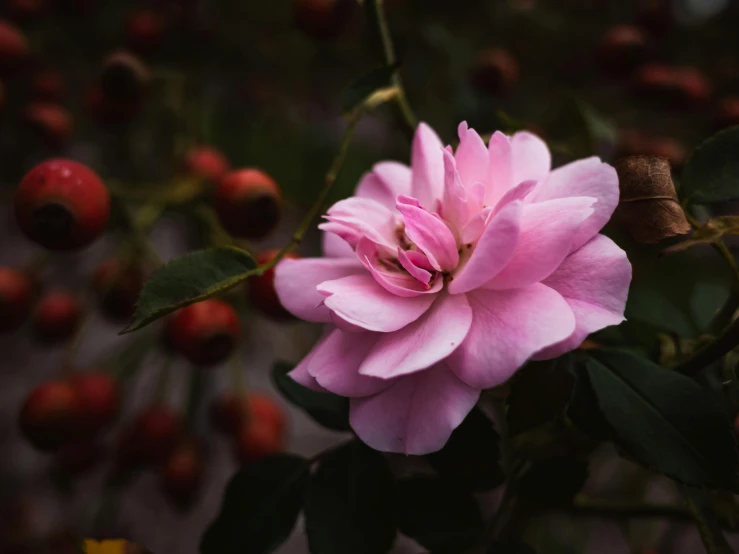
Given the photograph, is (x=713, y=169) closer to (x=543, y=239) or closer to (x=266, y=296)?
(x=543, y=239)

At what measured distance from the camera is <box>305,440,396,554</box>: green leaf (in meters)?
0.28

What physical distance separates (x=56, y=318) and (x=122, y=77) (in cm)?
23

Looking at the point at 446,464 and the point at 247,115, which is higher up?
the point at 446,464

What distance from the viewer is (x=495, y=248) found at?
0.22 metres

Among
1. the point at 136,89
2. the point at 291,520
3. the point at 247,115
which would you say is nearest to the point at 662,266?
the point at 291,520

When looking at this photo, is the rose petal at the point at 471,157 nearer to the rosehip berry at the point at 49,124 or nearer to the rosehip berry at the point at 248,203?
the rosehip berry at the point at 248,203

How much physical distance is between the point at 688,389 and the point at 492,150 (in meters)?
0.14

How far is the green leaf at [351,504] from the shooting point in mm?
285

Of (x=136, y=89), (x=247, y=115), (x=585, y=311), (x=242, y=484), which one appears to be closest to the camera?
(x=585, y=311)

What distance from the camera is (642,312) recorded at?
13.9 inches

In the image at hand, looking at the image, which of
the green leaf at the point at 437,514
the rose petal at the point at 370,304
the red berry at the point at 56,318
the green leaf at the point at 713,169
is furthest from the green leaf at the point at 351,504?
the red berry at the point at 56,318

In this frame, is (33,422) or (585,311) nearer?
(585,311)

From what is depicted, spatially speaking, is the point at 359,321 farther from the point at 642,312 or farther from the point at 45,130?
the point at 45,130

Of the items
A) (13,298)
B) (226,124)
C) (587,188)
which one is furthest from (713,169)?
(226,124)
